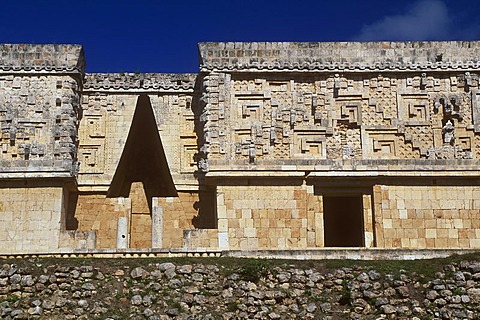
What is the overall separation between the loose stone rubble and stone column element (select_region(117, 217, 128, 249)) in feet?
12.7

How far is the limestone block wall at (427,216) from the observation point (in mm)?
15969

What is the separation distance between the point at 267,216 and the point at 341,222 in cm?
435

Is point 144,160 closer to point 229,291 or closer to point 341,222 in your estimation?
point 341,222

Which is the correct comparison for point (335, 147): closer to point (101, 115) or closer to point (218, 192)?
A: point (218, 192)

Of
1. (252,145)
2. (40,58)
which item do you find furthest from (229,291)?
(40,58)

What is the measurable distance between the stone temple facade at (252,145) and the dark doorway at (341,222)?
2.61 metres

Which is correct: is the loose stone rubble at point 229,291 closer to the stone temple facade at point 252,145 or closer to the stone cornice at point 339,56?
the stone temple facade at point 252,145

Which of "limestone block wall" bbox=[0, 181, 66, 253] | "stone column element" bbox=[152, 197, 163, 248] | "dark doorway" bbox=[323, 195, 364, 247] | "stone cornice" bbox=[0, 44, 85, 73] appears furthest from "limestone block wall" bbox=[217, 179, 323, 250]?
"stone cornice" bbox=[0, 44, 85, 73]

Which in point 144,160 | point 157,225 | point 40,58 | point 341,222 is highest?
point 40,58

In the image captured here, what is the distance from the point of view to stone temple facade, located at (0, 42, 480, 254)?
16.0 metres

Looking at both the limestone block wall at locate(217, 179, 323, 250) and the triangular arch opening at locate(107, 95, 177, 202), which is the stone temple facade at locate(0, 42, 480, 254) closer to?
the limestone block wall at locate(217, 179, 323, 250)

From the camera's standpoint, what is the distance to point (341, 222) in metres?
19.8

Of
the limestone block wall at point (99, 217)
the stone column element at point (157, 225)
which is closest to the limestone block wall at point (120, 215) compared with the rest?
the limestone block wall at point (99, 217)

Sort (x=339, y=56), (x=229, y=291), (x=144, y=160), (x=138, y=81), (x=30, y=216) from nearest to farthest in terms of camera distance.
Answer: (x=229, y=291) < (x=30, y=216) < (x=339, y=56) < (x=138, y=81) < (x=144, y=160)
